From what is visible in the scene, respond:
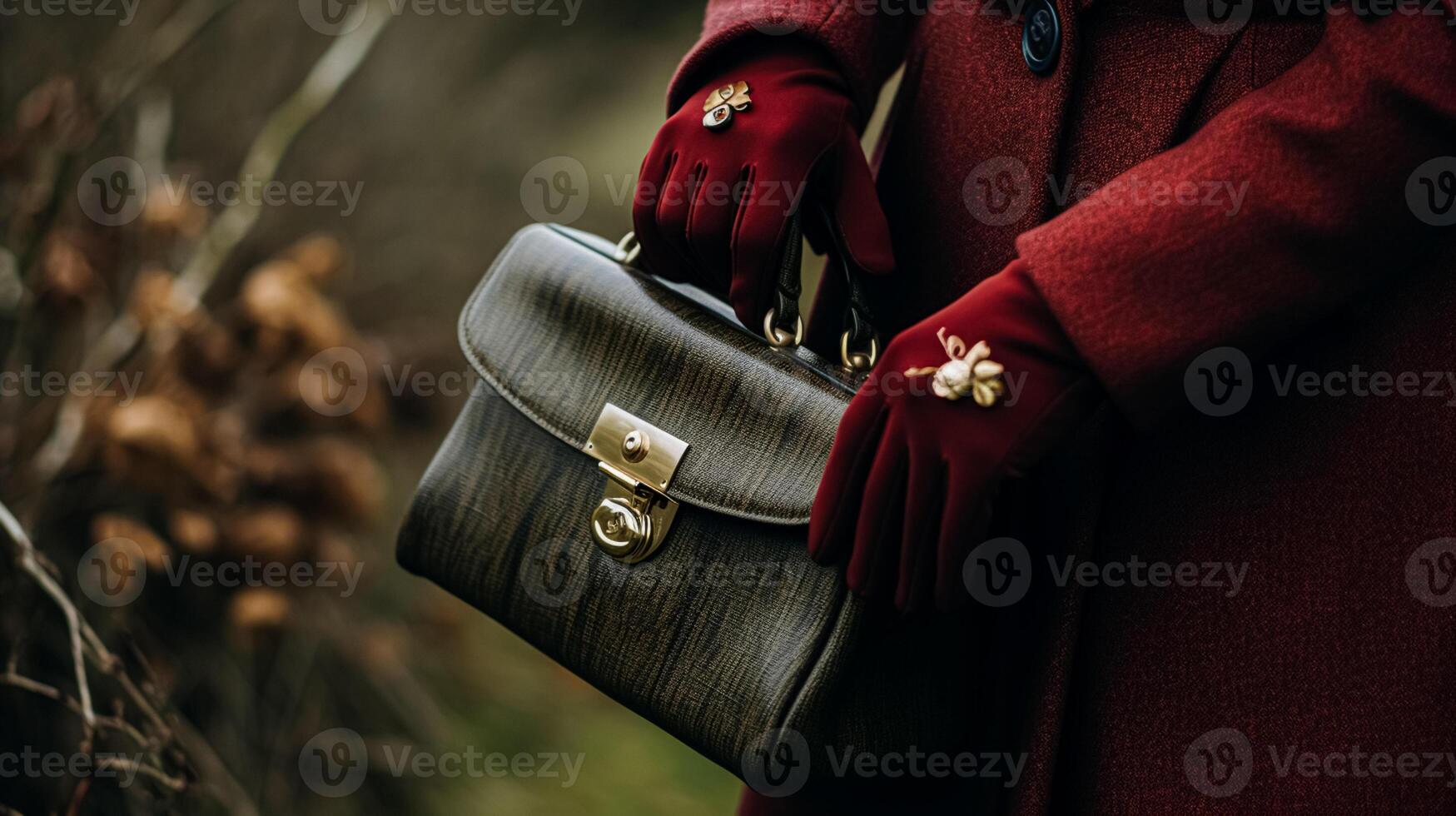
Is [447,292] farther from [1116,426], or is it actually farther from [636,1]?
[1116,426]

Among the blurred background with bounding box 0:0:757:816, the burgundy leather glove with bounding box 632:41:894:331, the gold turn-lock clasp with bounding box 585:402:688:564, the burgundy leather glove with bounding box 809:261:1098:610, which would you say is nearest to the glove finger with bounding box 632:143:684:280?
the burgundy leather glove with bounding box 632:41:894:331

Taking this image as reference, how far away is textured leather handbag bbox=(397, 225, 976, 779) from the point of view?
69 centimetres

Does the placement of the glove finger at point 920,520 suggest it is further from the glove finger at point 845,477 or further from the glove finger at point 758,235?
the glove finger at point 758,235

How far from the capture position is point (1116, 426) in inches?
26.2

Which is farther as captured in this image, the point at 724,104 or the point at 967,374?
the point at 724,104

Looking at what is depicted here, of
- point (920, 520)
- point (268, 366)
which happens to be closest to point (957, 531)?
point (920, 520)

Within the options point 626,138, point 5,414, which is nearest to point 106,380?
point 5,414

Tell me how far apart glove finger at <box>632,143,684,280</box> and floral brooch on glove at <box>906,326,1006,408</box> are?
260 millimetres

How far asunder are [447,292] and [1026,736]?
59.2 inches

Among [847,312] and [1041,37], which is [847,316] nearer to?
[847,312]

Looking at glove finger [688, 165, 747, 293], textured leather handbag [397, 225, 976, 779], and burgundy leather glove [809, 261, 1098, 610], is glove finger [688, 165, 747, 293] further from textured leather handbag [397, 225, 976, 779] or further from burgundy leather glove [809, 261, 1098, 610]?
burgundy leather glove [809, 261, 1098, 610]

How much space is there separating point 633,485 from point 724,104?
0.28 metres

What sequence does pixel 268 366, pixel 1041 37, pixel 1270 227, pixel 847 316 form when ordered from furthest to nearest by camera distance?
pixel 268 366 < pixel 847 316 < pixel 1041 37 < pixel 1270 227

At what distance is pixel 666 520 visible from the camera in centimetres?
75
